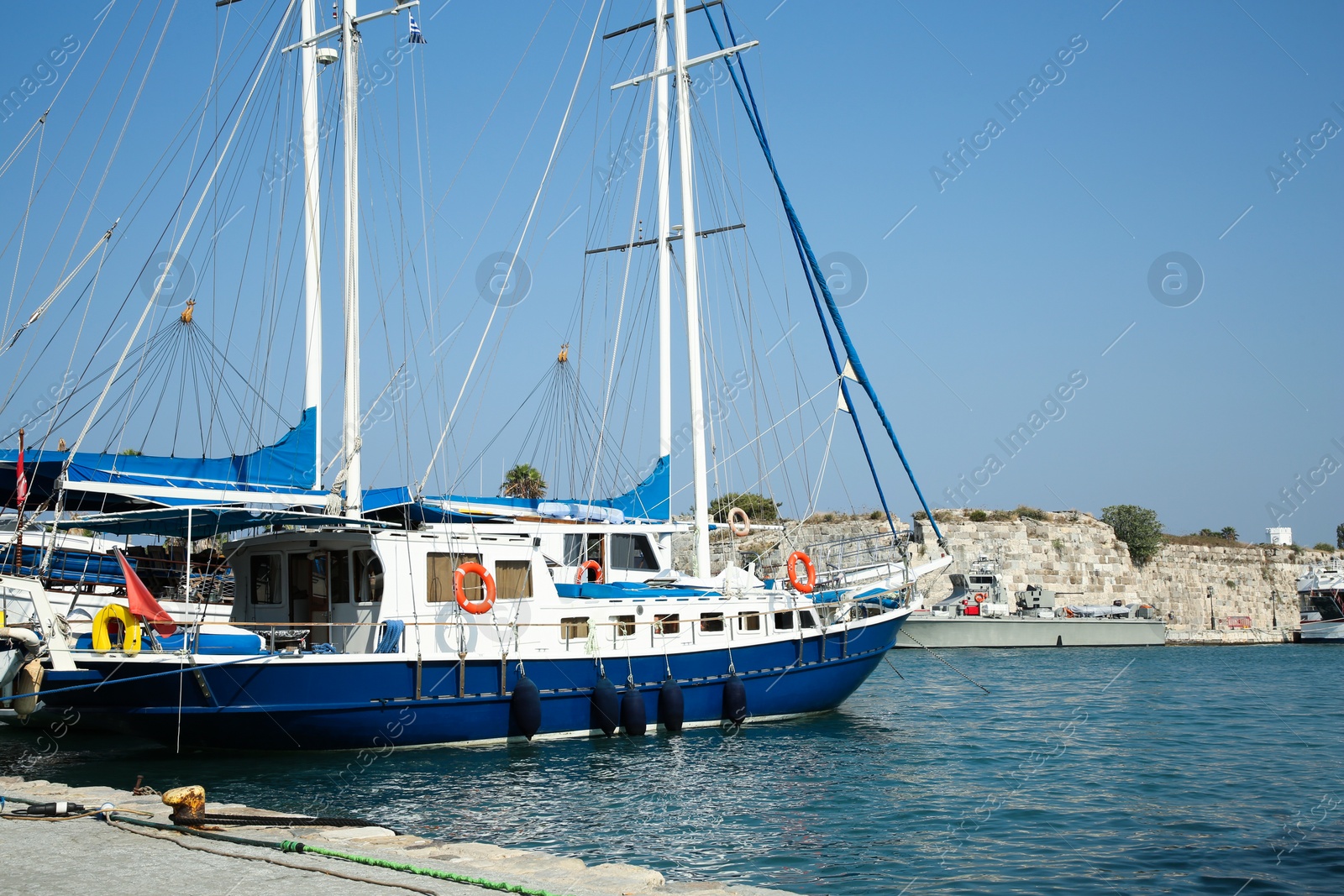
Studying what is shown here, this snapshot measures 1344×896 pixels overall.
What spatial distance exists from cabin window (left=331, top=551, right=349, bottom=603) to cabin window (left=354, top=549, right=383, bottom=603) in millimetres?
183

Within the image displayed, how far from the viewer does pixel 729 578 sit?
21.2 meters

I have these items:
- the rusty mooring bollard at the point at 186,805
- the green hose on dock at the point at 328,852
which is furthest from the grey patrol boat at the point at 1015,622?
the green hose on dock at the point at 328,852

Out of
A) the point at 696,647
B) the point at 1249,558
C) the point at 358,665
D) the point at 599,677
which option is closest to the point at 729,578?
the point at 696,647

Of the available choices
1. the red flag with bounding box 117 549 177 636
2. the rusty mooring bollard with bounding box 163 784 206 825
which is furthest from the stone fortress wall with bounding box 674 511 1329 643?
the rusty mooring bollard with bounding box 163 784 206 825

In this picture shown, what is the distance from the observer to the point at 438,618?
17.8m

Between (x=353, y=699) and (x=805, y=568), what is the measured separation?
9.70 meters

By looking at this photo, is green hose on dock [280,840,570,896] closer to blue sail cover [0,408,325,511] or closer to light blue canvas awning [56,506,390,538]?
light blue canvas awning [56,506,390,538]

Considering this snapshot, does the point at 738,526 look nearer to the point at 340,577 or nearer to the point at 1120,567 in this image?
the point at 340,577

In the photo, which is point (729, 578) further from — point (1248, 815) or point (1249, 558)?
point (1249, 558)

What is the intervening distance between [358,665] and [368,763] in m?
1.43

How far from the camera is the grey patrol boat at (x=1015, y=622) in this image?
45.8m

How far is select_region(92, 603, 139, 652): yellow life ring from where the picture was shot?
49.1 ft

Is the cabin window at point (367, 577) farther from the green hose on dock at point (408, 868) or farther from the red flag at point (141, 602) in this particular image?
the green hose on dock at point (408, 868)

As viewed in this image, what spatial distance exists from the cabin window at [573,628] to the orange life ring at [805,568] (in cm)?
427
